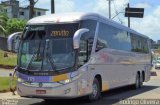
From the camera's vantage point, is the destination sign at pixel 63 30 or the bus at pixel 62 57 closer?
the bus at pixel 62 57

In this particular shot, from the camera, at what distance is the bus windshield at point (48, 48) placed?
15.8 meters

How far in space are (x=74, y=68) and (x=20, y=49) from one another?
7.15 ft

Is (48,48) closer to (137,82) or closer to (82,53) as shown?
(82,53)

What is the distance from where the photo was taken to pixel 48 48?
1606 centimetres

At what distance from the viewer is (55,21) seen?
16.6 m

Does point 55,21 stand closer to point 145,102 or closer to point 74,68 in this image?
point 74,68

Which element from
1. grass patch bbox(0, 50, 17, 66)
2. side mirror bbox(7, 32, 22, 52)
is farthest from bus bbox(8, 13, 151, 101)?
grass patch bbox(0, 50, 17, 66)

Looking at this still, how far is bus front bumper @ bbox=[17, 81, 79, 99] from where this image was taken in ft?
51.1

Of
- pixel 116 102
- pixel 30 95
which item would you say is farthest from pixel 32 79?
pixel 116 102

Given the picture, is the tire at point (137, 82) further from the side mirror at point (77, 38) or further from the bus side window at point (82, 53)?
the side mirror at point (77, 38)

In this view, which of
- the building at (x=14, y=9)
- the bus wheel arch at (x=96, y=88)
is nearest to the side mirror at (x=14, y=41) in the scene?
the bus wheel arch at (x=96, y=88)

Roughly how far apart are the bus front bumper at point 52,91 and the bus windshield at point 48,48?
2.07 feet

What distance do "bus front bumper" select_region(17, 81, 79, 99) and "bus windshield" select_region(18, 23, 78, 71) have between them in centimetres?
63

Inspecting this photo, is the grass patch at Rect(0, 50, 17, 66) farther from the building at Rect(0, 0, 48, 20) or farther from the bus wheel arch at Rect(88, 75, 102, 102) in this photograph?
the building at Rect(0, 0, 48, 20)
